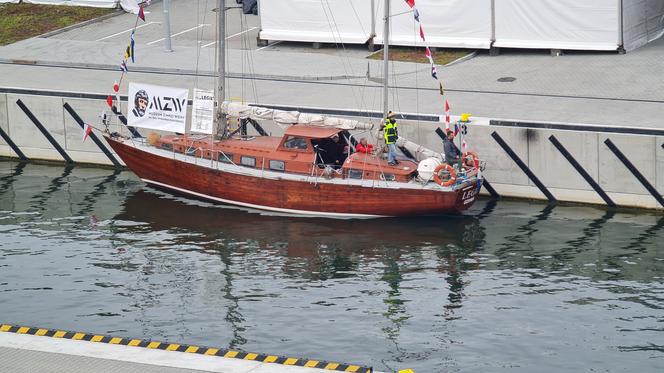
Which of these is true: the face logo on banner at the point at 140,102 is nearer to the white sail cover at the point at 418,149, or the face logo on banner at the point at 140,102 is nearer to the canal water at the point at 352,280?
the canal water at the point at 352,280

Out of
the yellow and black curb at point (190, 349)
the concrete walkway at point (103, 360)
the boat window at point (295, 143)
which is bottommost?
the yellow and black curb at point (190, 349)

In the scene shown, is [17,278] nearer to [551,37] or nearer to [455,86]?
[455,86]

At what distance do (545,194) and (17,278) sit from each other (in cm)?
1730

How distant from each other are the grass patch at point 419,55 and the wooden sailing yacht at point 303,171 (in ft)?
31.7

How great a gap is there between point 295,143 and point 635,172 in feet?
36.1

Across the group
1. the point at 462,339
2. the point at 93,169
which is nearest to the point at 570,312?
the point at 462,339

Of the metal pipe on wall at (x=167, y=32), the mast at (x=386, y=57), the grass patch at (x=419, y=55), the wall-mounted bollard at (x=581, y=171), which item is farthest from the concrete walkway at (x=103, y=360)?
the metal pipe on wall at (x=167, y=32)

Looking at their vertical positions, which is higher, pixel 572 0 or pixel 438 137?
pixel 572 0

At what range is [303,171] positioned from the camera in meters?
42.2

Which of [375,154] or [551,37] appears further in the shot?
[551,37]

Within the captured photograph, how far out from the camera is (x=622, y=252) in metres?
37.7

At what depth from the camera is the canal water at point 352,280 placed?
102 ft

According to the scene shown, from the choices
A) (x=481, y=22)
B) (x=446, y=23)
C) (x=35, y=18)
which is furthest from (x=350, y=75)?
(x=35, y=18)

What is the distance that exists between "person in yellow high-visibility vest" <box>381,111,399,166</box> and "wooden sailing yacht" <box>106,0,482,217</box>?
234mm
